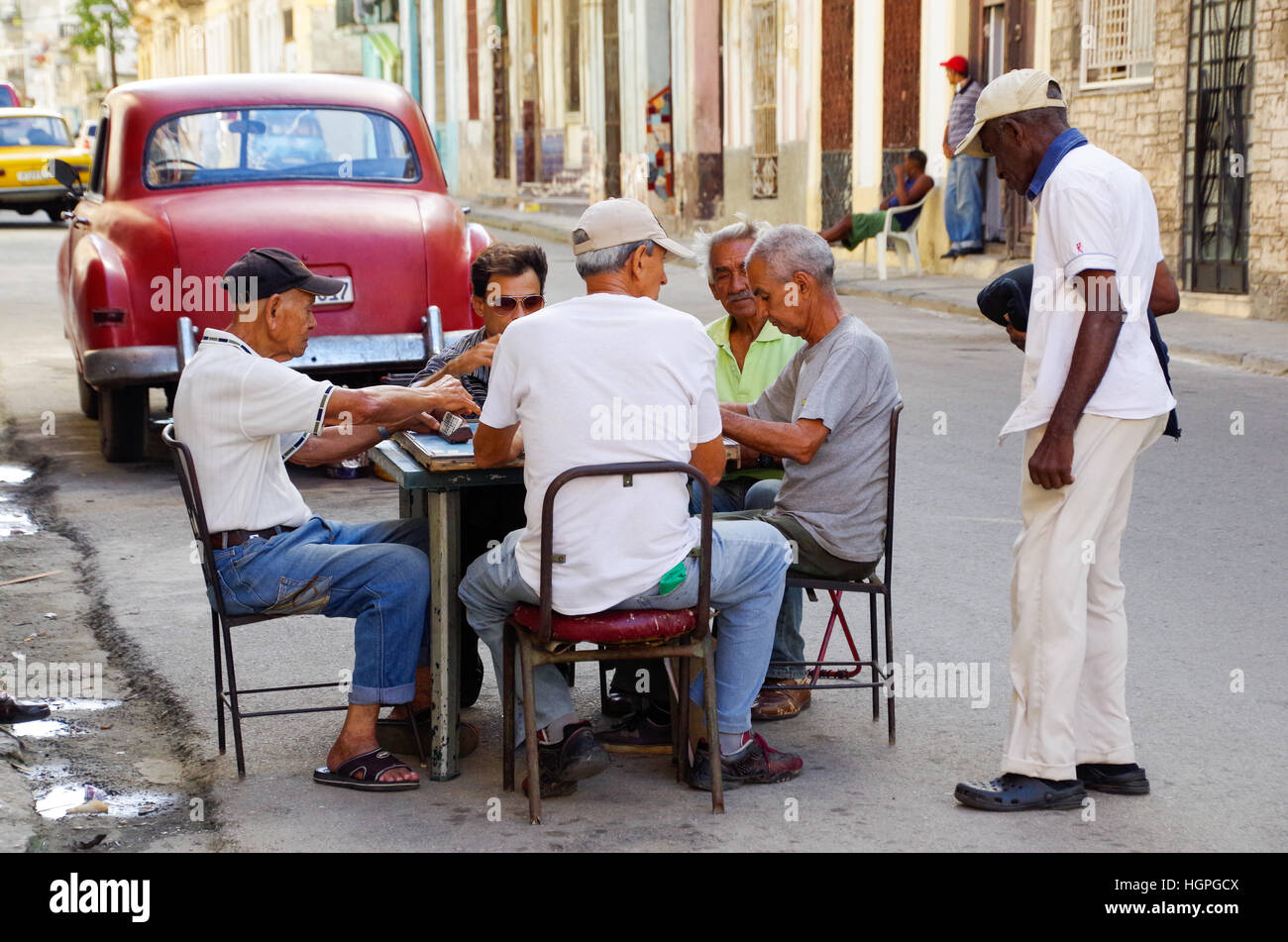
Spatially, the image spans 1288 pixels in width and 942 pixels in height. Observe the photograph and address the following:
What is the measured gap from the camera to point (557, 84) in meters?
33.7

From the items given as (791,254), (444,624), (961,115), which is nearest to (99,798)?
(444,624)

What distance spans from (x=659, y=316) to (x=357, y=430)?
1110 mm

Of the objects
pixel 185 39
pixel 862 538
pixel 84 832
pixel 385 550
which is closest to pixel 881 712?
pixel 862 538

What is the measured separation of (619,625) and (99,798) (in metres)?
1.53

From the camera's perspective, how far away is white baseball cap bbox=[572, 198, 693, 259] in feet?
14.7

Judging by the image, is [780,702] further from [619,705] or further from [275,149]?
[275,149]

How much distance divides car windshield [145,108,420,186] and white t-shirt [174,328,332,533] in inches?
199

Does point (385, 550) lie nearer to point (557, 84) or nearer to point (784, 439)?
point (784, 439)

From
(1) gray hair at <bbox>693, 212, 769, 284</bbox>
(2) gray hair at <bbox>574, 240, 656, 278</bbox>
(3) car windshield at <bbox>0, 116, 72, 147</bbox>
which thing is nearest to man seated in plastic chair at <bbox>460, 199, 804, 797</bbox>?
(2) gray hair at <bbox>574, 240, 656, 278</bbox>

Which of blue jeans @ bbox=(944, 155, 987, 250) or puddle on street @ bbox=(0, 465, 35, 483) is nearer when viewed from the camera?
puddle on street @ bbox=(0, 465, 35, 483)

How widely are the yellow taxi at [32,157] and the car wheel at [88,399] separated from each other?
728 inches

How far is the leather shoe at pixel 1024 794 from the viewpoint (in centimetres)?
442

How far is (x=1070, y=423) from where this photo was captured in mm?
4254

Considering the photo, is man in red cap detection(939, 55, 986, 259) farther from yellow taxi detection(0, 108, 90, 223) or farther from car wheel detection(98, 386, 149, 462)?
yellow taxi detection(0, 108, 90, 223)
